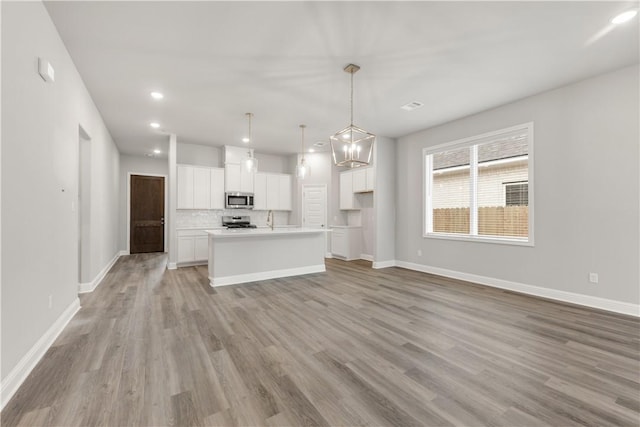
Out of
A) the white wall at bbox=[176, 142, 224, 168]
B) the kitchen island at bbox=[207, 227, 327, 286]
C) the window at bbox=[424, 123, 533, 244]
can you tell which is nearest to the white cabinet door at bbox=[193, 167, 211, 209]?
the white wall at bbox=[176, 142, 224, 168]

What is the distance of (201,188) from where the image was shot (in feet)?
Answer: 21.9

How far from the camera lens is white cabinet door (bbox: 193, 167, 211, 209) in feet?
21.6

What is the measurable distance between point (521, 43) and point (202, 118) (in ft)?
15.5

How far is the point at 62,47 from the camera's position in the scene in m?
2.82

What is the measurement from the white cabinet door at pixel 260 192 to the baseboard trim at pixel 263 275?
2615 millimetres

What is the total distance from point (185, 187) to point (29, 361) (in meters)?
4.79

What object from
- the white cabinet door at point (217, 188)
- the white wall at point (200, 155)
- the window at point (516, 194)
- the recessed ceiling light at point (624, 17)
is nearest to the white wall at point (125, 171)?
the white wall at point (200, 155)

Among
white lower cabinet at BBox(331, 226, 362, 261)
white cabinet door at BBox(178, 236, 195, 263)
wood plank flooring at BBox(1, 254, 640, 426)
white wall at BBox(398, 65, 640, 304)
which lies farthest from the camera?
white lower cabinet at BBox(331, 226, 362, 261)

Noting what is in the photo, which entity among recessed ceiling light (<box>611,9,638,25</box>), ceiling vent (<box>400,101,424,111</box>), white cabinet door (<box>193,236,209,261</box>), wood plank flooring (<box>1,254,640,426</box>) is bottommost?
wood plank flooring (<box>1,254,640,426</box>)

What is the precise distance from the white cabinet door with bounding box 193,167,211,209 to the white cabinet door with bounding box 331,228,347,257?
10.8 ft

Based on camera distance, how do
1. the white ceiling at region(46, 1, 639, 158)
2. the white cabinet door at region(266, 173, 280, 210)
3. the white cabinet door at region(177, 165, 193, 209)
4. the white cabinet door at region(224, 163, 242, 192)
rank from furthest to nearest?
the white cabinet door at region(266, 173, 280, 210), the white cabinet door at region(224, 163, 242, 192), the white cabinet door at region(177, 165, 193, 209), the white ceiling at region(46, 1, 639, 158)

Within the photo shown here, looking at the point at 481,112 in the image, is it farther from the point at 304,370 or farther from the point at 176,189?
the point at 176,189

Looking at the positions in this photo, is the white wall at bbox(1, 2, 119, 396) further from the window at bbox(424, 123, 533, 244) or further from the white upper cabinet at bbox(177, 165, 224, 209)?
the window at bbox(424, 123, 533, 244)

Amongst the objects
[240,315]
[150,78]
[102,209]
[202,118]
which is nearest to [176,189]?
[102,209]
